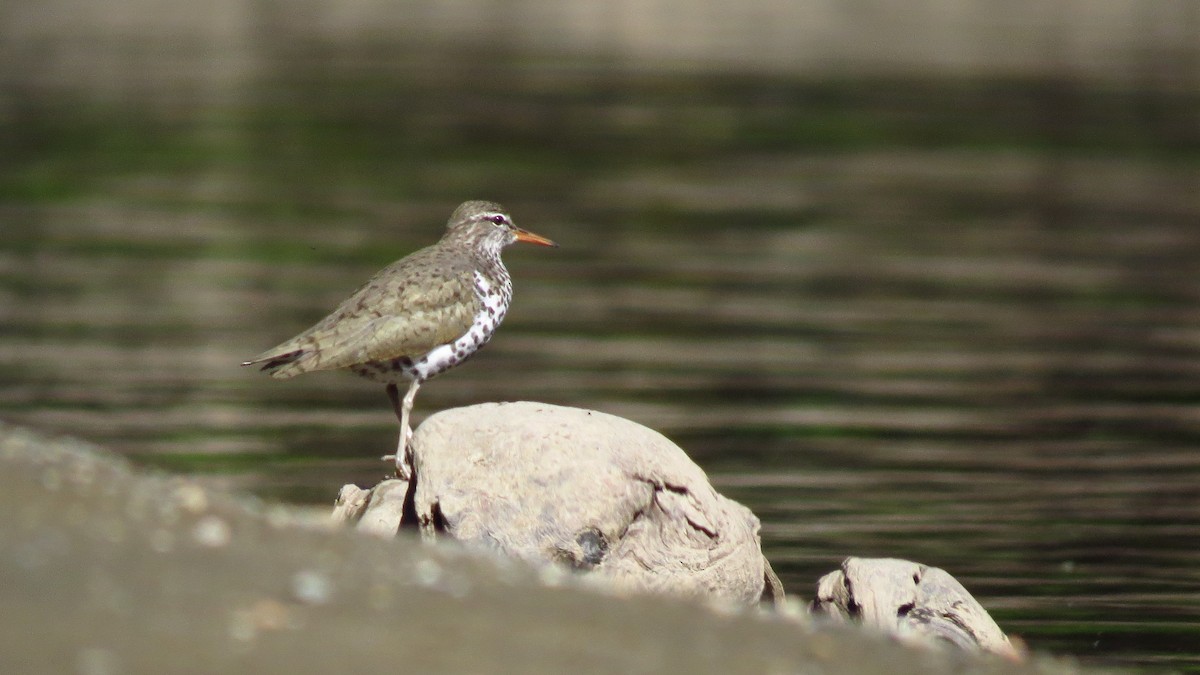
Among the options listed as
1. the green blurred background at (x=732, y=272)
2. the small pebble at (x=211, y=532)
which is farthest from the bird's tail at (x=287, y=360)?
the small pebble at (x=211, y=532)

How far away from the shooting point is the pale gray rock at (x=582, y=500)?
34.3 ft

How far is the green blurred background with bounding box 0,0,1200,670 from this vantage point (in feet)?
50.9

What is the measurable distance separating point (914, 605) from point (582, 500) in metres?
1.84

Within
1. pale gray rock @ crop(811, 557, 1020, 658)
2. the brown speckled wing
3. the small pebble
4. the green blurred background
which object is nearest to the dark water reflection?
the green blurred background

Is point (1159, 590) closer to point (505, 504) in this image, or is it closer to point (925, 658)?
point (505, 504)

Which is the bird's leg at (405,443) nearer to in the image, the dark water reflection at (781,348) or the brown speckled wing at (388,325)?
the brown speckled wing at (388,325)

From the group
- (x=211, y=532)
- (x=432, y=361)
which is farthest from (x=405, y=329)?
(x=211, y=532)

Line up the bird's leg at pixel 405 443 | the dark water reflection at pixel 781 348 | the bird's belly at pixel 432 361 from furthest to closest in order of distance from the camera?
the dark water reflection at pixel 781 348 → the bird's belly at pixel 432 361 → the bird's leg at pixel 405 443

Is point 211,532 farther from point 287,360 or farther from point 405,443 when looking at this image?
point 287,360

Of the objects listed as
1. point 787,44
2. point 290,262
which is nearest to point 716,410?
point 290,262

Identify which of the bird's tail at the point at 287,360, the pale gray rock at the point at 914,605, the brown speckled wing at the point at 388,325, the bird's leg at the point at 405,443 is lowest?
the pale gray rock at the point at 914,605

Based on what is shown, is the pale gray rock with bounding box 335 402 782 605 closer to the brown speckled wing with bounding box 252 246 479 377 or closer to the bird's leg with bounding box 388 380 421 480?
the bird's leg with bounding box 388 380 421 480

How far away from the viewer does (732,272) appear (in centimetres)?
2669

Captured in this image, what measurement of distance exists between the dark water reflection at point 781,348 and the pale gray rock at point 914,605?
1352 mm
